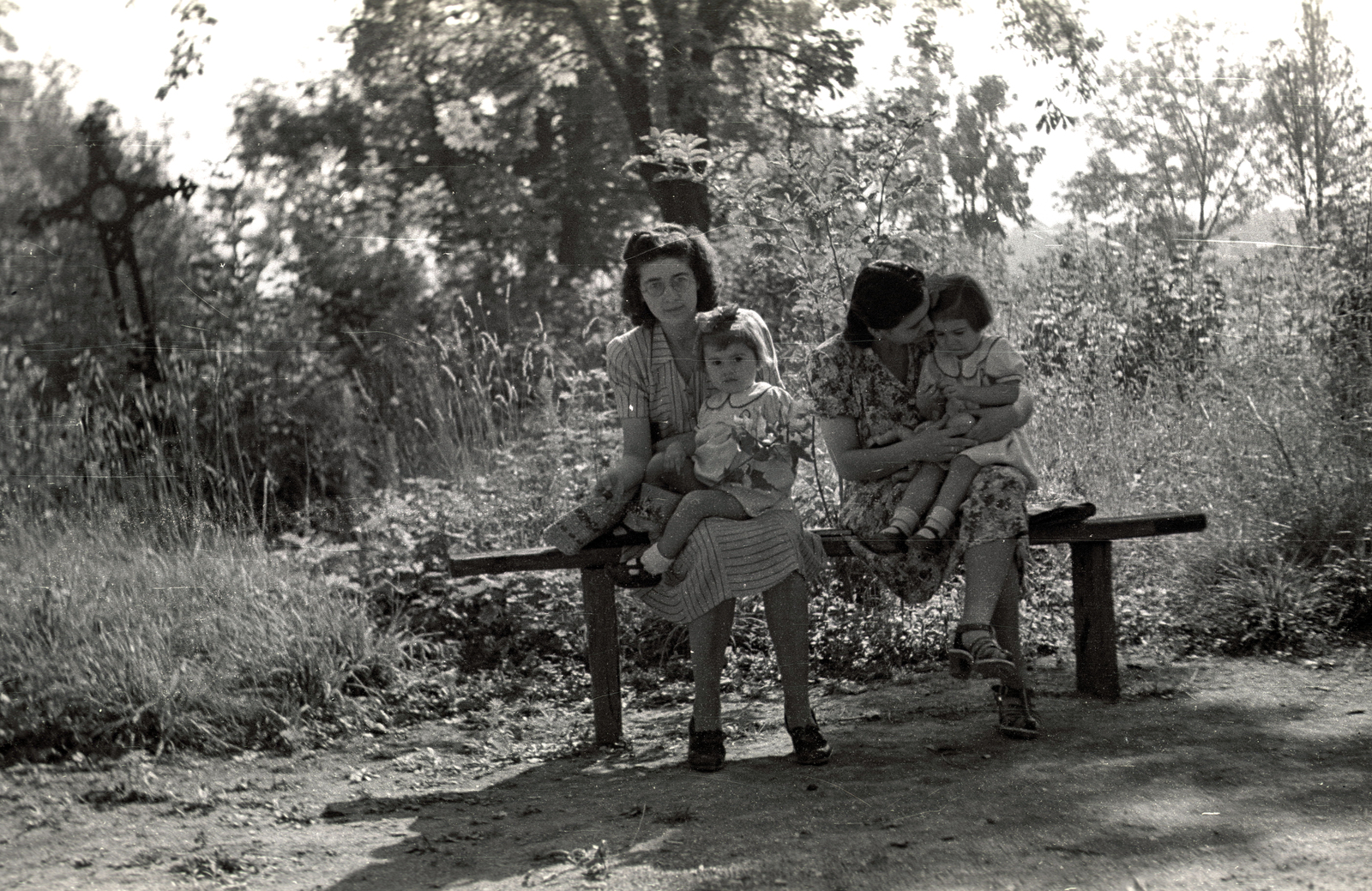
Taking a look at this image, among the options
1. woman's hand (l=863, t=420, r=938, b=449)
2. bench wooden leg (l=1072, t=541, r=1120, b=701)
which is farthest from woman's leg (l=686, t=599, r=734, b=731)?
bench wooden leg (l=1072, t=541, r=1120, b=701)

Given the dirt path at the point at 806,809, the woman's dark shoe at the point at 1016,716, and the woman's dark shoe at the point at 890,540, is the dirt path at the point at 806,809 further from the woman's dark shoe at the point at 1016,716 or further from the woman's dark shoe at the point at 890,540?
the woman's dark shoe at the point at 890,540

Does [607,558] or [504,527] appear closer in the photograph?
[607,558]

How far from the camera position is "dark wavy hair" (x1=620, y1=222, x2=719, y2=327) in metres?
3.84

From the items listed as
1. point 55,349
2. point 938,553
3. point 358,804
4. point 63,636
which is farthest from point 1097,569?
point 55,349

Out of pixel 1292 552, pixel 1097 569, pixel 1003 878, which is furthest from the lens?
pixel 1292 552

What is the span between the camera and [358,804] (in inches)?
135

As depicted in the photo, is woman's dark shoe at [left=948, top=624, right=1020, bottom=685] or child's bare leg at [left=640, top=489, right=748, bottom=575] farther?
child's bare leg at [left=640, top=489, right=748, bottom=575]

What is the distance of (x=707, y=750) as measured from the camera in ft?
11.7

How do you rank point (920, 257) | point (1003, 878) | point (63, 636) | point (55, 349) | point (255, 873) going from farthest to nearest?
point (55, 349) → point (920, 257) → point (63, 636) → point (255, 873) → point (1003, 878)

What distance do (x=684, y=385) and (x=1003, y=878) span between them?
1.81 metres

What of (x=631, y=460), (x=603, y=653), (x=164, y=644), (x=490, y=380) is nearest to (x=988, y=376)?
(x=631, y=460)

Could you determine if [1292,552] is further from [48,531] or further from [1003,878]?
[48,531]

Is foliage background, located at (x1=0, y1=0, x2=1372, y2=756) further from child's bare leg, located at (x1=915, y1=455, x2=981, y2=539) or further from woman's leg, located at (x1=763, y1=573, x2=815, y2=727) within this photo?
woman's leg, located at (x1=763, y1=573, x2=815, y2=727)

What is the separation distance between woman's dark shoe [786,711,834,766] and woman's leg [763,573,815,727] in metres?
0.02
